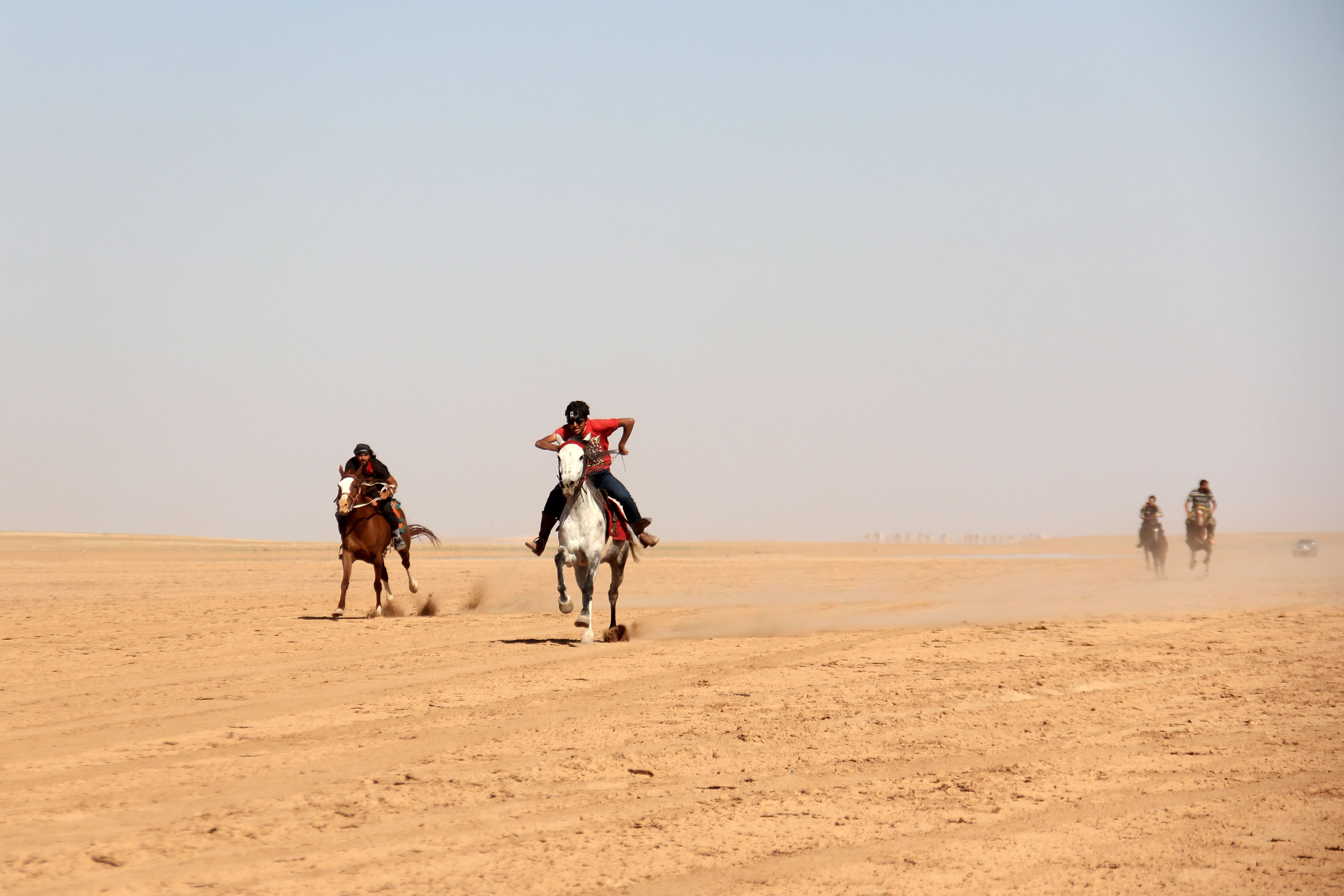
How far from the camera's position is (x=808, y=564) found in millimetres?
45250

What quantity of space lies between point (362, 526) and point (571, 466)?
295 inches

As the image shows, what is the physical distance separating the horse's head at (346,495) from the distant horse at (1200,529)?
73.4 ft

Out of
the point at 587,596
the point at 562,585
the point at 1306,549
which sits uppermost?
the point at 562,585

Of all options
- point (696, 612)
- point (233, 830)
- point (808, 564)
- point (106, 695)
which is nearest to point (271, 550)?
point (808, 564)

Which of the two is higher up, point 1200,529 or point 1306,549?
point 1200,529

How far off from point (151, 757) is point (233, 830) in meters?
2.08

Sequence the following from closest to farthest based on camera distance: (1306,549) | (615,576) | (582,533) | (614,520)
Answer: (582,533)
(614,520)
(615,576)
(1306,549)

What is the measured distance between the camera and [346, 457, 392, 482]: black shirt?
1958cm

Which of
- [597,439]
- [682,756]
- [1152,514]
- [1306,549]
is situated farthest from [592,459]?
[1306,549]

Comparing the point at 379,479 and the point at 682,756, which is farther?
the point at 379,479

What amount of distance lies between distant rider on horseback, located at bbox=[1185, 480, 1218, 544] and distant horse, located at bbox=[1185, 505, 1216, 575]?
0.01 m

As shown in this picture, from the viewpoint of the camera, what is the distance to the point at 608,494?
14.6 metres

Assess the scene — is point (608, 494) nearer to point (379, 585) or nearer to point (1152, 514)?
point (379, 585)

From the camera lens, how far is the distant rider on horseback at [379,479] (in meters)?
19.6
